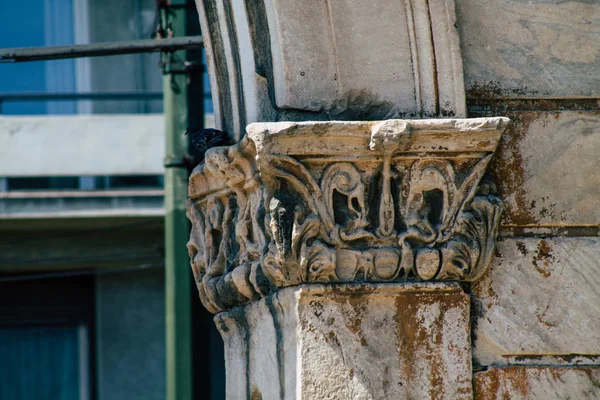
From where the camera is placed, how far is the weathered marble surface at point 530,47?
3.50m

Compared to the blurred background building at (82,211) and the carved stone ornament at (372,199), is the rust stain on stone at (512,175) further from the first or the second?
the blurred background building at (82,211)

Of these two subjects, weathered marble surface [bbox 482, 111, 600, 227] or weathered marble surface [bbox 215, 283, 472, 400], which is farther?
weathered marble surface [bbox 482, 111, 600, 227]

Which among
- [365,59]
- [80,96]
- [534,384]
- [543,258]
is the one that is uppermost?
[80,96]

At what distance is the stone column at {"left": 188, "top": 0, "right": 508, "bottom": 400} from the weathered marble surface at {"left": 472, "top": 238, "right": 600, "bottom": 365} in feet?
0.22

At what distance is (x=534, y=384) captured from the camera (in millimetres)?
3344

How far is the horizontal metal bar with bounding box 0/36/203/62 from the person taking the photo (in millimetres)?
6277

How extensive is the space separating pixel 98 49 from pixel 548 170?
3.69 meters

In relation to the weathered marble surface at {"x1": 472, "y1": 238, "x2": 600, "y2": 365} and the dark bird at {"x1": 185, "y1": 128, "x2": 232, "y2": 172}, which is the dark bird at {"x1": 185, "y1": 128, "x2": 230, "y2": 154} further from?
the weathered marble surface at {"x1": 472, "y1": 238, "x2": 600, "y2": 365}

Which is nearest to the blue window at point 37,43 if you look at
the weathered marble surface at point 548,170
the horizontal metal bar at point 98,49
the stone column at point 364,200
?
the horizontal metal bar at point 98,49

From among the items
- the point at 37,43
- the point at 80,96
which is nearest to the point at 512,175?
the point at 80,96

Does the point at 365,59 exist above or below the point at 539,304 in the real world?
above

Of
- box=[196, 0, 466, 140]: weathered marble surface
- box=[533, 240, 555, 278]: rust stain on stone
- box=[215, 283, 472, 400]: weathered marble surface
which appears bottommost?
box=[215, 283, 472, 400]: weathered marble surface

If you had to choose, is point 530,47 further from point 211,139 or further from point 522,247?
point 211,139

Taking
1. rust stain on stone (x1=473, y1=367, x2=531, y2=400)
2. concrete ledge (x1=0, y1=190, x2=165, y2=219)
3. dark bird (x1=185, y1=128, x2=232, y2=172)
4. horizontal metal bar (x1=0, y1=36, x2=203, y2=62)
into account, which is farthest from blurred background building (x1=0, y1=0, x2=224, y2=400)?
rust stain on stone (x1=473, y1=367, x2=531, y2=400)
